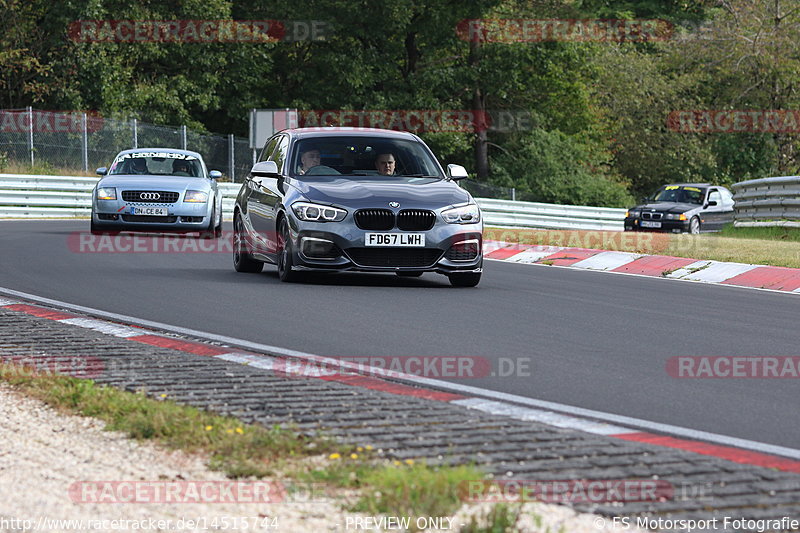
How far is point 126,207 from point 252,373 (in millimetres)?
12459

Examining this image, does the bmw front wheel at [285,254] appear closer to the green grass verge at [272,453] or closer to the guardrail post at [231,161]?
the green grass verge at [272,453]

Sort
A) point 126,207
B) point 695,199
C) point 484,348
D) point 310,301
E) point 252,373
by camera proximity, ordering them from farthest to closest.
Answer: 1. point 695,199
2. point 126,207
3. point 310,301
4. point 484,348
5. point 252,373

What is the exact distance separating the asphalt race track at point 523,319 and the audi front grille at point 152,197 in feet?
9.46

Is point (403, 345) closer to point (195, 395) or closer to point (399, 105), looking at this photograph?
point (195, 395)

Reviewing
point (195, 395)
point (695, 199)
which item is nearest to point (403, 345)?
point (195, 395)

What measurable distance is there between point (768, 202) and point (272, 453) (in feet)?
73.3

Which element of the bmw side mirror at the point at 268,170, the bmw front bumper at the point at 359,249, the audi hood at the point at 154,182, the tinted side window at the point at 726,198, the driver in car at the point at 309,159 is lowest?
the tinted side window at the point at 726,198

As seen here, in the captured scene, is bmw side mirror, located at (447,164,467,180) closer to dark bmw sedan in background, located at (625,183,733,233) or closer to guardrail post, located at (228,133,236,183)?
dark bmw sedan in background, located at (625,183,733,233)

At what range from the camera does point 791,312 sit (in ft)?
39.5

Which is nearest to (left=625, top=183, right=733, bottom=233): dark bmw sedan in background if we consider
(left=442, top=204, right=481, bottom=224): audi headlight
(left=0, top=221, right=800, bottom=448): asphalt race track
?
(left=0, top=221, right=800, bottom=448): asphalt race track

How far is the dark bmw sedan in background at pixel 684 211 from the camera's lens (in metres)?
33.2

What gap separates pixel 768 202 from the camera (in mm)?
26031

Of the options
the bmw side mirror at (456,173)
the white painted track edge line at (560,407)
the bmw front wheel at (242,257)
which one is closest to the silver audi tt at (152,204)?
the bmw front wheel at (242,257)

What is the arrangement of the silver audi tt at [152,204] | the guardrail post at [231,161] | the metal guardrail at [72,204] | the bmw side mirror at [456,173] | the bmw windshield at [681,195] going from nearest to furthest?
the bmw side mirror at [456,173], the silver audi tt at [152,204], the metal guardrail at [72,204], the bmw windshield at [681,195], the guardrail post at [231,161]
